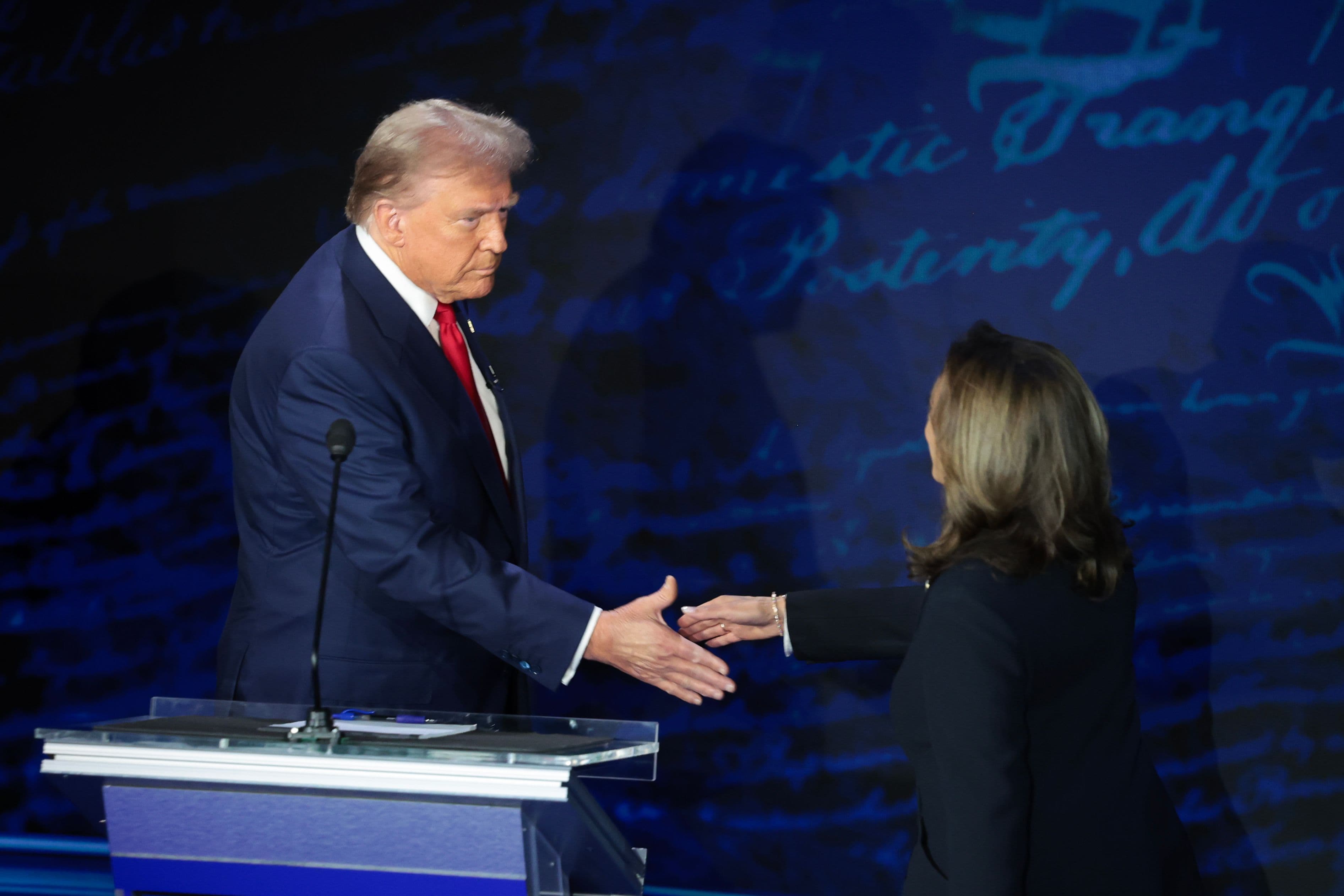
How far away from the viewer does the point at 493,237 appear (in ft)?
7.98

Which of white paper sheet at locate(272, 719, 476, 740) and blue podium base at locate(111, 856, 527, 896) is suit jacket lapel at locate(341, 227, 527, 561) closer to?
white paper sheet at locate(272, 719, 476, 740)

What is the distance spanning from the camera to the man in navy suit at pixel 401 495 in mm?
2064

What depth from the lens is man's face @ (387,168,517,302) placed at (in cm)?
237

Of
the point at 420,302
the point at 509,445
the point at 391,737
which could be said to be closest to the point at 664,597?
the point at 509,445

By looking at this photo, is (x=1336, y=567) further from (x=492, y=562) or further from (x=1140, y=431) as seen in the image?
(x=492, y=562)

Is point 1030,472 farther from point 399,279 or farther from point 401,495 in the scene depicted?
point 399,279

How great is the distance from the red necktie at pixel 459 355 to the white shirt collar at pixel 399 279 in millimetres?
29

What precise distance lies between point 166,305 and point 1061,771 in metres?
2.92

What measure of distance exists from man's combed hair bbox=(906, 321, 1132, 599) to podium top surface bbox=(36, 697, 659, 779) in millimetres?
471

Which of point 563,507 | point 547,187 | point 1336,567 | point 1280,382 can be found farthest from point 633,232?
point 1336,567

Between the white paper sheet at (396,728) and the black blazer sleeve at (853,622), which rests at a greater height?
the black blazer sleeve at (853,622)

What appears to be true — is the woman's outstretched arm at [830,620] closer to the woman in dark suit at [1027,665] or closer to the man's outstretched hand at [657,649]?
the man's outstretched hand at [657,649]

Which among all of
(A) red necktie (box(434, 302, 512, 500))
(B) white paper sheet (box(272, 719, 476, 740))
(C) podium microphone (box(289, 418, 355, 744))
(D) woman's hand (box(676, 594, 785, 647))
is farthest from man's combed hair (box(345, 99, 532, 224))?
(B) white paper sheet (box(272, 719, 476, 740))

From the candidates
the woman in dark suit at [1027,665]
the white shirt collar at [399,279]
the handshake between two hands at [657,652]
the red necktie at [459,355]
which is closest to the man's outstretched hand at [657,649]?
the handshake between two hands at [657,652]
